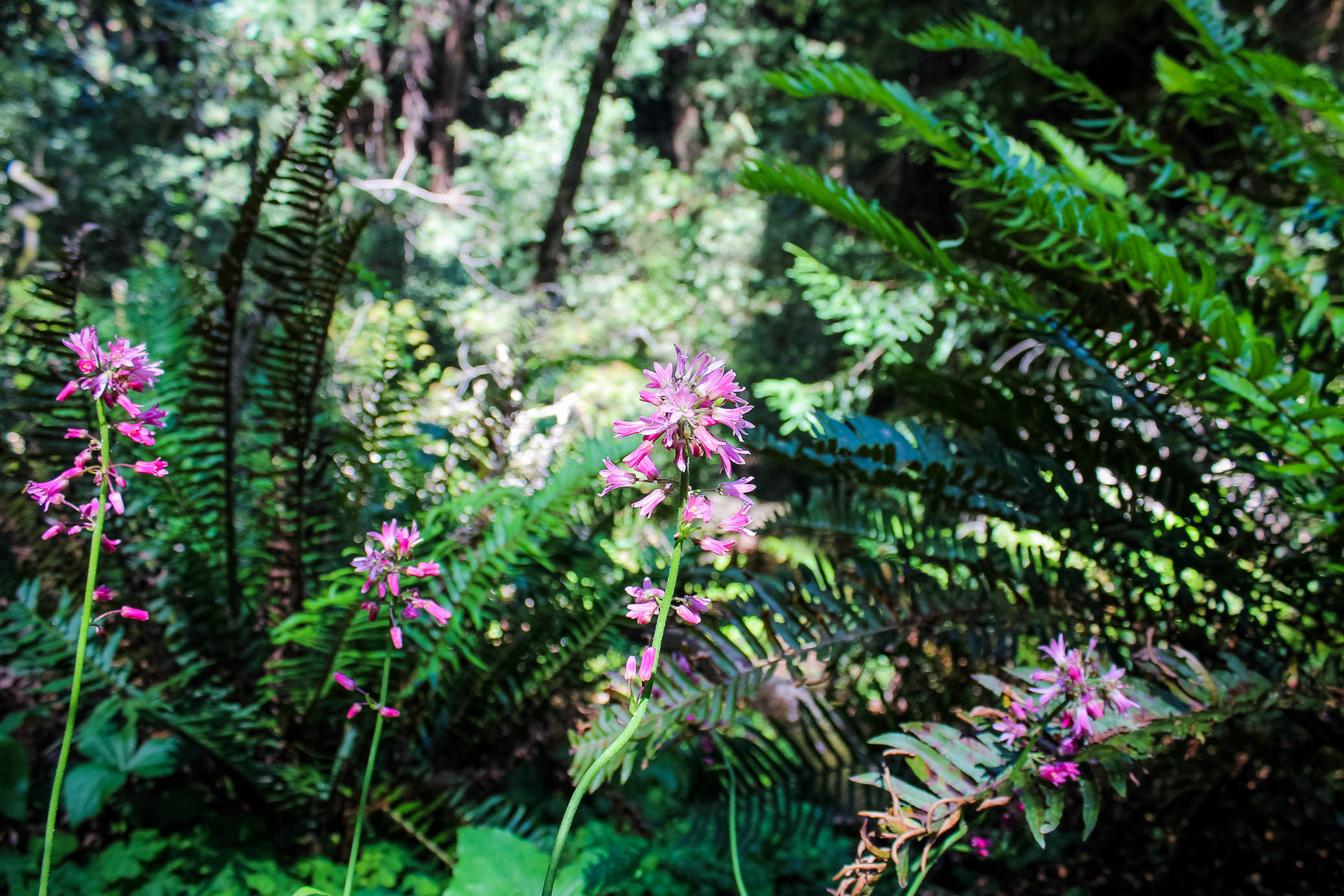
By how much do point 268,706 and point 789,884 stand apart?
104 cm

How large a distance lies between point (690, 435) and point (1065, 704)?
48cm

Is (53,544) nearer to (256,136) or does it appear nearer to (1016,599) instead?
(1016,599)

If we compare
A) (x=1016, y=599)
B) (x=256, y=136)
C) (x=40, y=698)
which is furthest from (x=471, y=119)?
(x=1016, y=599)

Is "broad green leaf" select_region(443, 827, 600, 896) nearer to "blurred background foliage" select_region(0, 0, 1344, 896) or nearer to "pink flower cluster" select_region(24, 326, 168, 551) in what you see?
"blurred background foliage" select_region(0, 0, 1344, 896)

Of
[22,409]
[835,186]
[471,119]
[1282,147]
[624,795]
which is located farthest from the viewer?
[471,119]

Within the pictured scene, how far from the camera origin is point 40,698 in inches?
62.0

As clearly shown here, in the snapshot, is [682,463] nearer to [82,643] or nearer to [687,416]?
[687,416]

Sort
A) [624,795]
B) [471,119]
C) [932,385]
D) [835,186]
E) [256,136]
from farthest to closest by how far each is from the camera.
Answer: [471,119], [256,136], [624,795], [932,385], [835,186]

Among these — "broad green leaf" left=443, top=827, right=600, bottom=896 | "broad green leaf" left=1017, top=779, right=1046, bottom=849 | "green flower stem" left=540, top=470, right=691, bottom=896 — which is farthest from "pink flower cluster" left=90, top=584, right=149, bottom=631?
"broad green leaf" left=1017, top=779, right=1046, bottom=849

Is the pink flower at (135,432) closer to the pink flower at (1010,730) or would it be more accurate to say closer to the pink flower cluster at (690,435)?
the pink flower cluster at (690,435)

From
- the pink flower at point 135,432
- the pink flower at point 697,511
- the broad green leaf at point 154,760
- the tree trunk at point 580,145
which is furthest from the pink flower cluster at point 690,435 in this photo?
the tree trunk at point 580,145

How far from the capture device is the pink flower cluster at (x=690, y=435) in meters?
0.55

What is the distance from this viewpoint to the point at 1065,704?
0.76 meters

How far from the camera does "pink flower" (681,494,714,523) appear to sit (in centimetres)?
54
